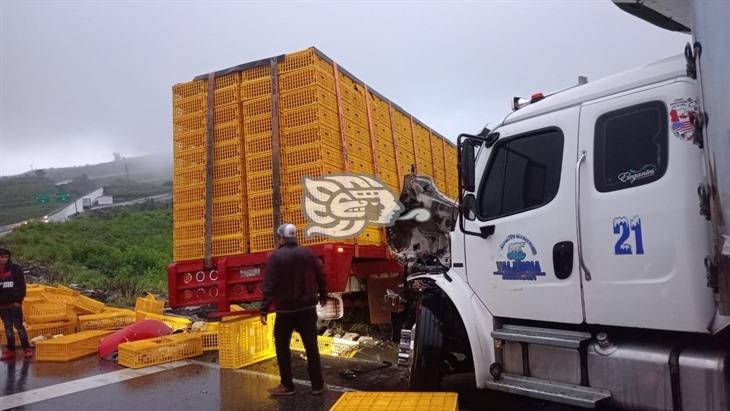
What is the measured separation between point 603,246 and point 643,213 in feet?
1.14

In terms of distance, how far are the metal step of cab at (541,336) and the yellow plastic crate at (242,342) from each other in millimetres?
3840

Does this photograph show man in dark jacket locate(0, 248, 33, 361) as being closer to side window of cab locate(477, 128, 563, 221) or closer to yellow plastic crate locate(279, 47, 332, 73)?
yellow plastic crate locate(279, 47, 332, 73)

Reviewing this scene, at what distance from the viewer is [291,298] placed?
18.4ft

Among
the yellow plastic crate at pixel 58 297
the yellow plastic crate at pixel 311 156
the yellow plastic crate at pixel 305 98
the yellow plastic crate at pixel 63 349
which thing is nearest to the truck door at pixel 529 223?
the yellow plastic crate at pixel 311 156

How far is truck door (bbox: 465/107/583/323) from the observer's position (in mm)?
3828

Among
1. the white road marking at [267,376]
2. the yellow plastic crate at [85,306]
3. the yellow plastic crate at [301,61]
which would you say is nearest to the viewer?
the white road marking at [267,376]

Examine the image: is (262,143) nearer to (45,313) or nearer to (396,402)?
(396,402)

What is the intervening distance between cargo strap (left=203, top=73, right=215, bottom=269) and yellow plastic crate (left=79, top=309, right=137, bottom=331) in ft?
11.4

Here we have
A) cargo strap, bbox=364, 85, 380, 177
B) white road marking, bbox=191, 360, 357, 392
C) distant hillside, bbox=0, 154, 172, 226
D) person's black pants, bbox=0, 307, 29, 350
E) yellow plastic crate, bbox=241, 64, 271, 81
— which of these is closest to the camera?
white road marking, bbox=191, 360, 357, 392

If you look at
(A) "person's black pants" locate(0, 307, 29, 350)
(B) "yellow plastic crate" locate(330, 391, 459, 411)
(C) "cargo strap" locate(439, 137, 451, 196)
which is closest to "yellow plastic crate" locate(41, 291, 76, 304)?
(A) "person's black pants" locate(0, 307, 29, 350)

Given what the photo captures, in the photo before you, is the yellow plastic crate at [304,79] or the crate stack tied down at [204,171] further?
the crate stack tied down at [204,171]

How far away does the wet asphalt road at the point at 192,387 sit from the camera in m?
5.39

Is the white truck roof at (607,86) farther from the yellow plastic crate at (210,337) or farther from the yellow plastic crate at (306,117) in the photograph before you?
the yellow plastic crate at (210,337)

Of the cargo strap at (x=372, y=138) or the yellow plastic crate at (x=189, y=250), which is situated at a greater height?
the cargo strap at (x=372, y=138)
